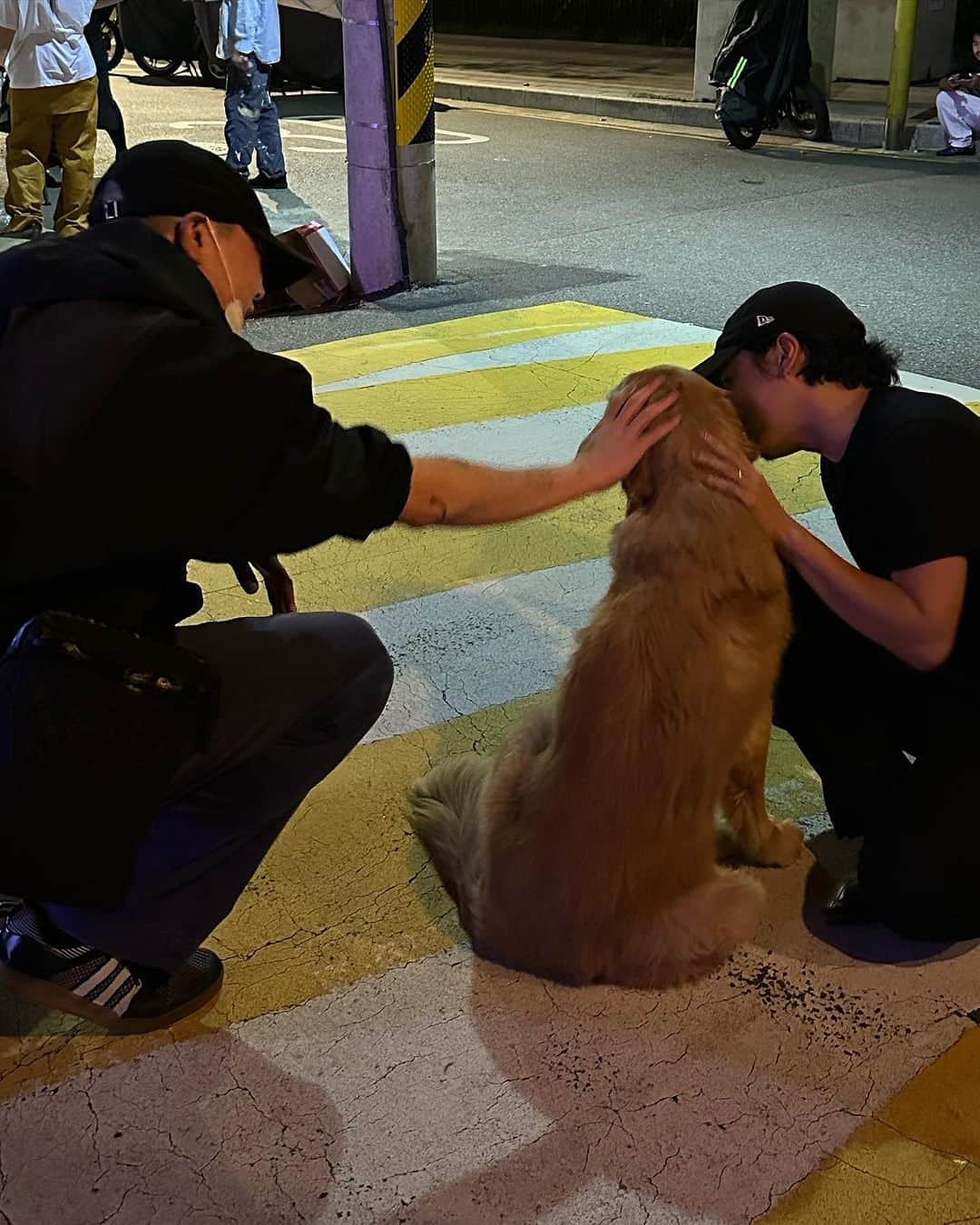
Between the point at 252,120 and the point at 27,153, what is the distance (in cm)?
232

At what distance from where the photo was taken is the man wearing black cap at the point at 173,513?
1.82 meters

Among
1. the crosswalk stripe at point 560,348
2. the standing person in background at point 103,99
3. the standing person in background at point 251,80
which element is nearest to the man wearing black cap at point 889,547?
the crosswalk stripe at point 560,348

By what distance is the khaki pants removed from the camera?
7.94 metres

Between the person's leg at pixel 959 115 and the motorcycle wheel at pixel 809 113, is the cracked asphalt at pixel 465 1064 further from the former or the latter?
the motorcycle wheel at pixel 809 113

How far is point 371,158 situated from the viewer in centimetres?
708

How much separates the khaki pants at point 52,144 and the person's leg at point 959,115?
7.91m

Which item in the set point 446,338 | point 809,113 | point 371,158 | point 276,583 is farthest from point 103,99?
point 276,583

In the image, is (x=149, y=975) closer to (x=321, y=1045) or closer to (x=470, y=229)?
(x=321, y=1045)

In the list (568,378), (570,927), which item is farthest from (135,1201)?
(568,378)

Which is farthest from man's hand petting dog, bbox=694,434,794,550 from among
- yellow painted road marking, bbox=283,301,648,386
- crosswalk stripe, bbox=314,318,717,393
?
yellow painted road marking, bbox=283,301,648,386

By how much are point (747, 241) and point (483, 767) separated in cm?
655

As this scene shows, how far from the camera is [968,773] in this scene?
2609 mm

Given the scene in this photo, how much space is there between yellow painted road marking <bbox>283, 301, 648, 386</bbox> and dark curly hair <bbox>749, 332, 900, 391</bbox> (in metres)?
3.62

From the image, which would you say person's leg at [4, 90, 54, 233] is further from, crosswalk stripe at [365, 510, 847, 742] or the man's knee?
the man's knee
